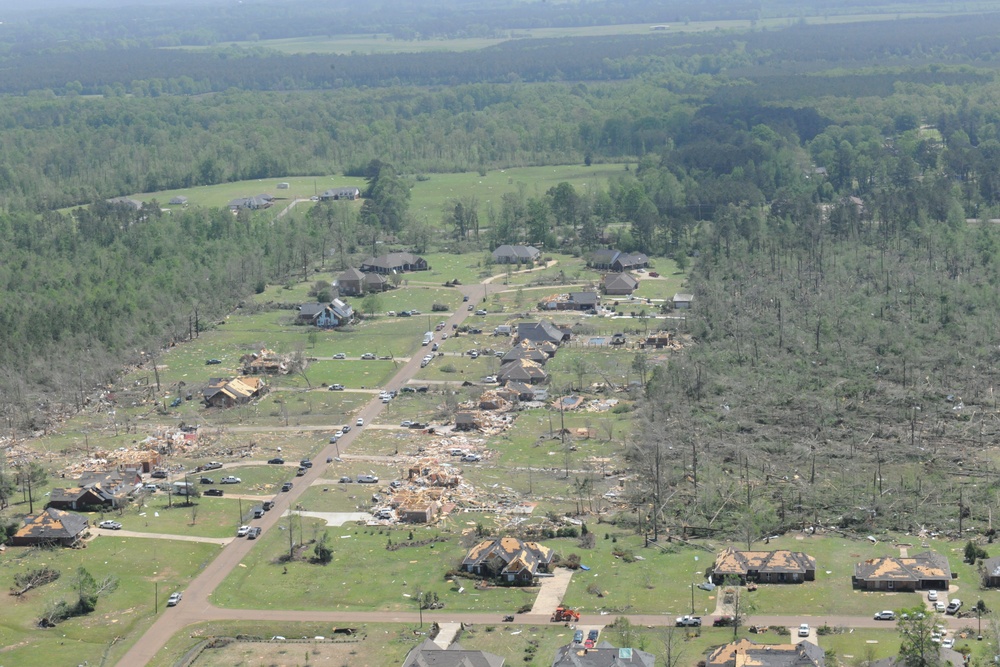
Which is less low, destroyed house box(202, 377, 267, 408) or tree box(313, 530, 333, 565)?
tree box(313, 530, 333, 565)

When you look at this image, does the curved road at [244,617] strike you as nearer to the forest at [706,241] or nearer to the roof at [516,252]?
the forest at [706,241]

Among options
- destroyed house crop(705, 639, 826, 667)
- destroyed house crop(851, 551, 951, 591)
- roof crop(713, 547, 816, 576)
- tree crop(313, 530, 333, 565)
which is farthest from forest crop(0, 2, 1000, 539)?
tree crop(313, 530, 333, 565)

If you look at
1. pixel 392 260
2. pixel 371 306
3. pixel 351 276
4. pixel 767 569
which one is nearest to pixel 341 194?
pixel 392 260

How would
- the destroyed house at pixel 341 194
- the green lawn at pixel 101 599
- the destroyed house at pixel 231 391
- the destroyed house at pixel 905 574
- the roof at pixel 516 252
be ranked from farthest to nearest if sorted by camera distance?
the destroyed house at pixel 341 194
the roof at pixel 516 252
the destroyed house at pixel 231 391
the destroyed house at pixel 905 574
the green lawn at pixel 101 599

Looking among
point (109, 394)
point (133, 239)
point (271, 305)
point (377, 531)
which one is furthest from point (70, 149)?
point (377, 531)

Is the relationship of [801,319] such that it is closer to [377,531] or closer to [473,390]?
[473,390]

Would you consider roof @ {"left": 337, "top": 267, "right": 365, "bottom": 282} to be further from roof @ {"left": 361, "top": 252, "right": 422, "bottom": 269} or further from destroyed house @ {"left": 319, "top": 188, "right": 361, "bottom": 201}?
destroyed house @ {"left": 319, "top": 188, "right": 361, "bottom": 201}

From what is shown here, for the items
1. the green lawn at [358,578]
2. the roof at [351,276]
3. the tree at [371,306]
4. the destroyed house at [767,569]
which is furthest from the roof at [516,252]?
the destroyed house at [767,569]
